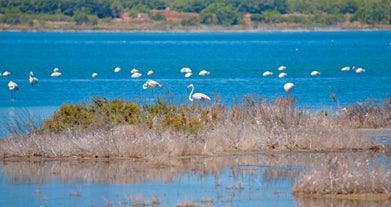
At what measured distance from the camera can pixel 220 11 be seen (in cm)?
14725

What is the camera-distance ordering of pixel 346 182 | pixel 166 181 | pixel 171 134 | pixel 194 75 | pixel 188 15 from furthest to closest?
1. pixel 188 15
2. pixel 194 75
3. pixel 171 134
4. pixel 166 181
5. pixel 346 182

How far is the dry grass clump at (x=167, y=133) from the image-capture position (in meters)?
18.4

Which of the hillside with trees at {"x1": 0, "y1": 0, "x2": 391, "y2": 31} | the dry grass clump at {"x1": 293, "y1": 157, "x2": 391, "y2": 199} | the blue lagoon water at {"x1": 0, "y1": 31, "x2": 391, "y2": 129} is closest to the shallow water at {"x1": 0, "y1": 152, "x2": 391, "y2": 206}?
the dry grass clump at {"x1": 293, "y1": 157, "x2": 391, "y2": 199}

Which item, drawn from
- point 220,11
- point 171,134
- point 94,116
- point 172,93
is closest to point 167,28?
point 220,11

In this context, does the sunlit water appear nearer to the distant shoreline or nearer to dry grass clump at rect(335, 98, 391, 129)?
dry grass clump at rect(335, 98, 391, 129)

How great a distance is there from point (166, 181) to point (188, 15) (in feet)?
467

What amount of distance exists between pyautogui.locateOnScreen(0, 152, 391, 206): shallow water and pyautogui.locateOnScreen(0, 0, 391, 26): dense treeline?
128 metres

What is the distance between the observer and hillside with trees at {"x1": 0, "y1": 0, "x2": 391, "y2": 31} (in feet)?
493

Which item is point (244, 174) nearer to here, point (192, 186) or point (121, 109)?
point (192, 186)

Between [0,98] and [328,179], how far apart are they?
2584 centimetres

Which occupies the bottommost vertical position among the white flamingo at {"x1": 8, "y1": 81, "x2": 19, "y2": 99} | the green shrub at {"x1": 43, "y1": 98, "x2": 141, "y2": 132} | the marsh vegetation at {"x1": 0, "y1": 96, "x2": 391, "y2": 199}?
the white flamingo at {"x1": 8, "y1": 81, "x2": 19, "y2": 99}

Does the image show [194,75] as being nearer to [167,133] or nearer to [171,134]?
[171,134]

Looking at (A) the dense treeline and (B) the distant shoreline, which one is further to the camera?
(B) the distant shoreline

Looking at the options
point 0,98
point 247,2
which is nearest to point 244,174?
point 0,98
